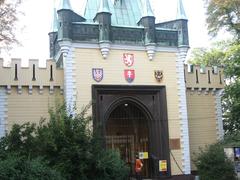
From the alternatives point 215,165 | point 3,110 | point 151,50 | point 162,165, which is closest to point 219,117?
point 162,165

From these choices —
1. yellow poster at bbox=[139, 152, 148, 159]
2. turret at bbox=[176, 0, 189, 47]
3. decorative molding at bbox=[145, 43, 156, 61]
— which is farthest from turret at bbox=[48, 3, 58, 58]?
yellow poster at bbox=[139, 152, 148, 159]

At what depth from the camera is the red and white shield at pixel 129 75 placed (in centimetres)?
2102

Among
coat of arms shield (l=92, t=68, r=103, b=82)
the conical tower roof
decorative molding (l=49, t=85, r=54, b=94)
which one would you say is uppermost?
the conical tower roof

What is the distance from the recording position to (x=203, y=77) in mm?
24250

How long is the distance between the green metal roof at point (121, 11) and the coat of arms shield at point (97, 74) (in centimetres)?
314

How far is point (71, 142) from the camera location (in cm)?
1384

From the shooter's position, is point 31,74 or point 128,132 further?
point 128,132

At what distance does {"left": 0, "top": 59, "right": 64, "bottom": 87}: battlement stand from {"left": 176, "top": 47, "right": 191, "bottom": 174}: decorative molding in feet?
20.7

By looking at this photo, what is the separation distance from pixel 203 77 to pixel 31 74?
10025 mm

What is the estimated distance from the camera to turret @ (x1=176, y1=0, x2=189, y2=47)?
22.4 meters

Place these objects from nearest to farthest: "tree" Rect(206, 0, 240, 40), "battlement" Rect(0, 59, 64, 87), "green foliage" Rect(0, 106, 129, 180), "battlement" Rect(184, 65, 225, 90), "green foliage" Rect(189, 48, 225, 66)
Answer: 1. "green foliage" Rect(0, 106, 129, 180)
2. "battlement" Rect(0, 59, 64, 87)
3. "battlement" Rect(184, 65, 225, 90)
4. "tree" Rect(206, 0, 240, 40)
5. "green foliage" Rect(189, 48, 225, 66)

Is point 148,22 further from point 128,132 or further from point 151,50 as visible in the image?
point 128,132

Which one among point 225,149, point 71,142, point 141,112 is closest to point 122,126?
point 141,112

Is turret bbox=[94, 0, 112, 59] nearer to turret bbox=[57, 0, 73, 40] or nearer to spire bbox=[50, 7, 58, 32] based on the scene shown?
turret bbox=[57, 0, 73, 40]
